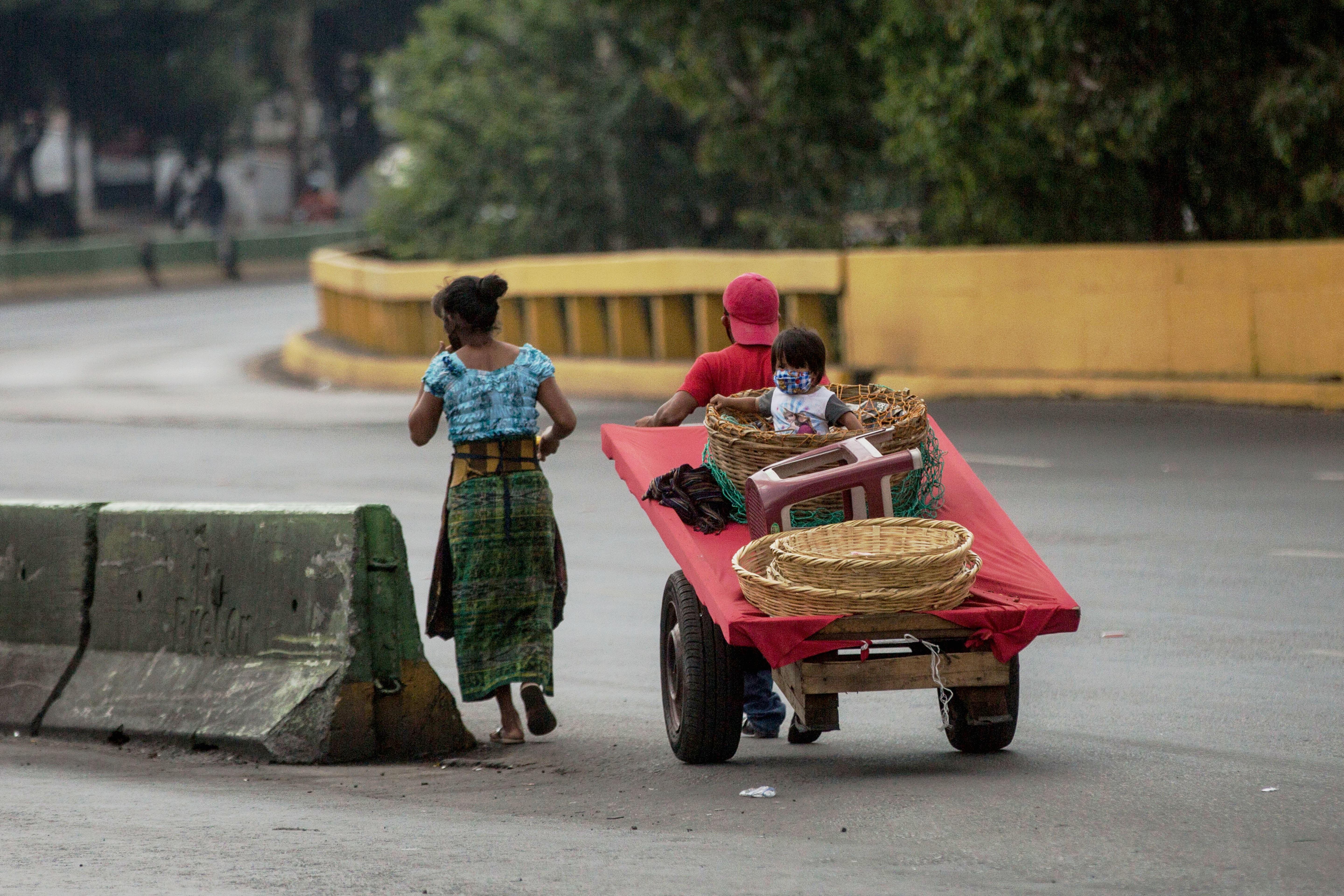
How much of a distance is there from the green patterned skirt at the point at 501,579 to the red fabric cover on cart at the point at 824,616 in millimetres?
353

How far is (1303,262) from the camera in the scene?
48.0ft

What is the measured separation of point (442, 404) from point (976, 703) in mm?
2115

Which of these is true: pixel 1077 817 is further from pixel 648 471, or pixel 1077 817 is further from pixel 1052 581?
pixel 648 471

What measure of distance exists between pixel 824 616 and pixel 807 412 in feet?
2.87

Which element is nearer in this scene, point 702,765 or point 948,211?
point 702,765

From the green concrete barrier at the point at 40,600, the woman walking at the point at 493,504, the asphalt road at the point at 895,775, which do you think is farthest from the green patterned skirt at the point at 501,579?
the green concrete barrier at the point at 40,600

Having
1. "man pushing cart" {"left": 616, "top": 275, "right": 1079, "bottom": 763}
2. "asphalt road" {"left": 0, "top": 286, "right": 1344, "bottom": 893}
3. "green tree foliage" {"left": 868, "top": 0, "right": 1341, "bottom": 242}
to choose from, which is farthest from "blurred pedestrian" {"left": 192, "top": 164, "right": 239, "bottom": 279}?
"man pushing cart" {"left": 616, "top": 275, "right": 1079, "bottom": 763}

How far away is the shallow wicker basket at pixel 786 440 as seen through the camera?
597 cm

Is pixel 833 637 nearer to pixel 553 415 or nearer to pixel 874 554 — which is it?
pixel 874 554

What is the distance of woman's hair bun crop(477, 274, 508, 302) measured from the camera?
21.7 feet

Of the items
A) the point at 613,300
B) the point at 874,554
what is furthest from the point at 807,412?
the point at 613,300

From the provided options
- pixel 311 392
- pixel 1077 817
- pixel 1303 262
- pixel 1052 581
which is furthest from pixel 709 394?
pixel 311 392

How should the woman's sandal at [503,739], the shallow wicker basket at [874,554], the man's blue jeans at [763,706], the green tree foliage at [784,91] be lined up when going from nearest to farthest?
the shallow wicker basket at [874,554], the man's blue jeans at [763,706], the woman's sandal at [503,739], the green tree foliage at [784,91]

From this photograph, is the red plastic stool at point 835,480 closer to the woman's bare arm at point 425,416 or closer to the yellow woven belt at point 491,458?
the yellow woven belt at point 491,458
